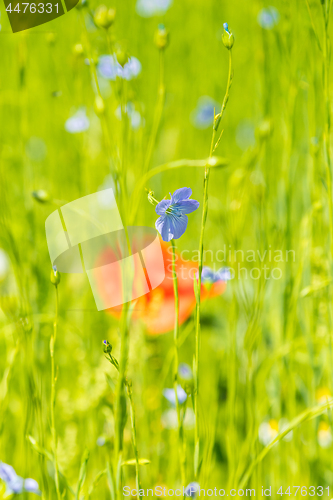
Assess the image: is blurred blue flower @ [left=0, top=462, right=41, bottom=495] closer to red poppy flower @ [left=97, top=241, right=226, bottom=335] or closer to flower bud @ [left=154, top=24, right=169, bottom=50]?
red poppy flower @ [left=97, top=241, right=226, bottom=335]

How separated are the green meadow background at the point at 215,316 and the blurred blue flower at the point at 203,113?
0.34 meters

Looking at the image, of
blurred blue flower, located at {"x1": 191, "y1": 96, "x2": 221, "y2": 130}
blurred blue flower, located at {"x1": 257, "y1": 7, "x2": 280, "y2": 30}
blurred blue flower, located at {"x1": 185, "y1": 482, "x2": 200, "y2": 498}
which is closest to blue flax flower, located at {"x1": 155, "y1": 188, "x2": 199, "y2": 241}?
blurred blue flower, located at {"x1": 185, "y1": 482, "x2": 200, "y2": 498}

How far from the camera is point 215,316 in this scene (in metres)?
0.98

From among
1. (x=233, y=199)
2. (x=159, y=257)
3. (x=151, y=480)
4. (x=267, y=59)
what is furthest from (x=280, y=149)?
(x=151, y=480)

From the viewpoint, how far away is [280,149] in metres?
1.08

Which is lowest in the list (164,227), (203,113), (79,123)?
(164,227)

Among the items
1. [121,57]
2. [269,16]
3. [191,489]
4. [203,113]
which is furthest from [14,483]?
[203,113]

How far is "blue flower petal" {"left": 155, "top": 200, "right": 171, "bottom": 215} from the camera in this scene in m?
0.36

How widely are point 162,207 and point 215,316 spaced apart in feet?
2.14

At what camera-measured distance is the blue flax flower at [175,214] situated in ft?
1.26

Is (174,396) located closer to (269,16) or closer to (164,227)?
(164,227)

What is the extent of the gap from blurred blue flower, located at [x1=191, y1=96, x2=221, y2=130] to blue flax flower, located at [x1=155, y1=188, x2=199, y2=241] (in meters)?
1.32

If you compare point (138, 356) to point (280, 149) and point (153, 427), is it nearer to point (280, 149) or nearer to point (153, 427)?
point (153, 427)

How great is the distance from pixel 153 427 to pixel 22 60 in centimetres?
61
